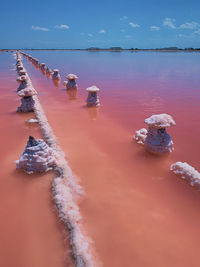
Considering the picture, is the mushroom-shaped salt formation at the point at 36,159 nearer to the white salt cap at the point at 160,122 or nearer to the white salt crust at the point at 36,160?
the white salt crust at the point at 36,160

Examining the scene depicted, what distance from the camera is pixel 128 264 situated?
2.01m

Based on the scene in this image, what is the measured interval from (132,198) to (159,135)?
168 centimetres

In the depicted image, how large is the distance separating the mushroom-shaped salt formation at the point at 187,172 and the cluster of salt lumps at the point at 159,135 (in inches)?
25.7

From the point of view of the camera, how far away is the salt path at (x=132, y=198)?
215 cm

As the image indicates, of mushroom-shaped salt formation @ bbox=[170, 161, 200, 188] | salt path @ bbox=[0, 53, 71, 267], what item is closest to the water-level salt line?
salt path @ bbox=[0, 53, 71, 267]

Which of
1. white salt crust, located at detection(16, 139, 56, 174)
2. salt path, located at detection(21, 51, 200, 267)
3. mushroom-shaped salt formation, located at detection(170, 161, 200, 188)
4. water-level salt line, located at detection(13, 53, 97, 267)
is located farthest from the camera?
white salt crust, located at detection(16, 139, 56, 174)

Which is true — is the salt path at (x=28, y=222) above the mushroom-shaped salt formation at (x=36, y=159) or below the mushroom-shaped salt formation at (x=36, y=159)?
below

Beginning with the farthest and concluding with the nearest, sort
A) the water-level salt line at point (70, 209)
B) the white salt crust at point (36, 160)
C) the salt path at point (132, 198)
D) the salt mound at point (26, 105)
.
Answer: the salt mound at point (26, 105)
the white salt crust at point (36, 160)
the salt path at point (132, 198)
the water-level salt line at point (70, 209)

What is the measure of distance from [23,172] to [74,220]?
1436 millimetres

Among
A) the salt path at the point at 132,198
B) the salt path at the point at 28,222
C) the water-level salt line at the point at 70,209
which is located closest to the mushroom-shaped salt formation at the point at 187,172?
the salt path at the point at 132,198

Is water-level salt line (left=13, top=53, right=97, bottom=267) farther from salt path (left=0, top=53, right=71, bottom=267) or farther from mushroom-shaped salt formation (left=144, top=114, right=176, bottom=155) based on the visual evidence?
mushroom-shaped salt formation (left=144, top=114, right=176, bottom=155)

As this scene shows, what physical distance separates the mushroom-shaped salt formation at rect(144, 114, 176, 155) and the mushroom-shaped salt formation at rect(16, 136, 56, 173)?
1980 millimetres

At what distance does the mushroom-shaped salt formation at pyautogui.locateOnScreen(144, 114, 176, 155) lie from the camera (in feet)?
13.2

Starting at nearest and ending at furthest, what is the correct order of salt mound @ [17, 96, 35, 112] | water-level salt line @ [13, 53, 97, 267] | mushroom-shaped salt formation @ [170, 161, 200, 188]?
water-level salt line @ [13, 53, 97, 267]
mushroom-shaped salt formation @ [170, 161, 200, 188]
salt mound @ [17, 96, 35, 112]
